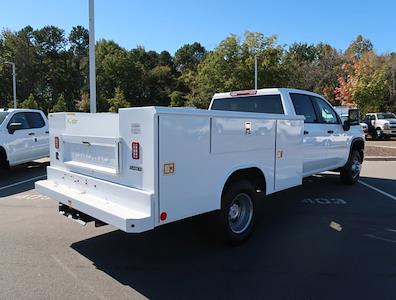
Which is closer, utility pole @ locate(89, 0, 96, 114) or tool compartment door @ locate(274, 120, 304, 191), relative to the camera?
tool compartment door @ locate(274, 120, 304, 191)

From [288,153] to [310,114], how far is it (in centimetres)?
206

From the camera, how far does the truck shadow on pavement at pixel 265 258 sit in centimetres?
418

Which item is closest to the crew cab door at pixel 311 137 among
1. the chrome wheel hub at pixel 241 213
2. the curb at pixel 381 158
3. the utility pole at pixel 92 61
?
the chrome wheel hub at pixel 241 213

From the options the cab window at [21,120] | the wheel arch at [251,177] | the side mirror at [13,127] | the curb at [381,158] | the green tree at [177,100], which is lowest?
the curb at [381,158]

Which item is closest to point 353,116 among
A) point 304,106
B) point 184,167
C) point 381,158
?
point 304,106

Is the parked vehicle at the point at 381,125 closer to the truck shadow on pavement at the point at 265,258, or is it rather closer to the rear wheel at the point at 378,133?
the rear wheel at the point at 378,133

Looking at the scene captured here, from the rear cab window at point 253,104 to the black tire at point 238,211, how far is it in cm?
219

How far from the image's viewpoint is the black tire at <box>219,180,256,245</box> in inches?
201

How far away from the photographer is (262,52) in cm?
4162

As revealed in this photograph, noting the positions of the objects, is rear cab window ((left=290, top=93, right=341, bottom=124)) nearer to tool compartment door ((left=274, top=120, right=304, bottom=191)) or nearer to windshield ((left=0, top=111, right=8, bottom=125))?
tool compartment door ((left=274, top=120, right=304, bottom=191))

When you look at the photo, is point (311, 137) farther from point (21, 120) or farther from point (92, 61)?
point (21, 120)

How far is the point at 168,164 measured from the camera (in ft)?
13.9

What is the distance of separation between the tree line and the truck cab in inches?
1148

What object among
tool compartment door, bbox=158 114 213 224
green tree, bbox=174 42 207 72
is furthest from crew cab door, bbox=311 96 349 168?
green tree, bbox=174 42 207 72
